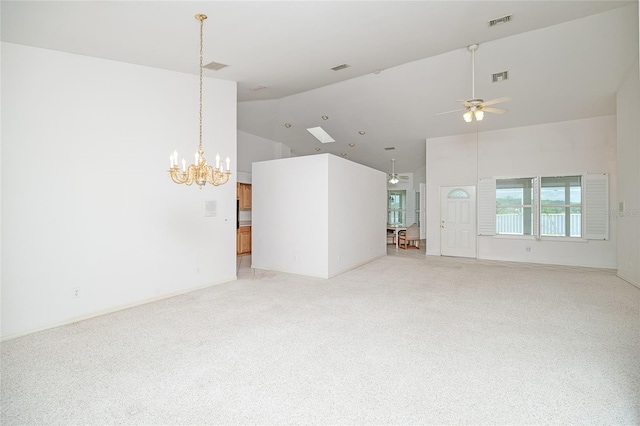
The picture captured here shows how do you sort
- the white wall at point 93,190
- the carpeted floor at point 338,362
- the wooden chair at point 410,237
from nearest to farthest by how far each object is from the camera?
1. the carpeted floor at point 338,362
2. the white wall at point 93,190
3. the wooden chair at point 410,237

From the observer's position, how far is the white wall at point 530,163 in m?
6.97

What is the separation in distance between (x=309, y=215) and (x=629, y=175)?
584 centimetres

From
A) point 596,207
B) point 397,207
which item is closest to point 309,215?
point 596,207

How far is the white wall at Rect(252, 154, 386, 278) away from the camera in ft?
20.0

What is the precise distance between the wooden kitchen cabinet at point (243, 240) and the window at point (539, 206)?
6.64 meters

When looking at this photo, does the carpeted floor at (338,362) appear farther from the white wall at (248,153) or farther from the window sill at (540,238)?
the white wall at (248,153)

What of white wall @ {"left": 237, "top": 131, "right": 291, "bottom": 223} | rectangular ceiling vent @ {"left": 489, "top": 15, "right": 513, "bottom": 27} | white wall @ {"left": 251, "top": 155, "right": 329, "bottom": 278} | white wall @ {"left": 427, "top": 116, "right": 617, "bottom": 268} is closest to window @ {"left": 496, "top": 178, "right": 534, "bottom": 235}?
white wall @ {"left": 427, "top": 116, "right": 617, "bottom": 268}

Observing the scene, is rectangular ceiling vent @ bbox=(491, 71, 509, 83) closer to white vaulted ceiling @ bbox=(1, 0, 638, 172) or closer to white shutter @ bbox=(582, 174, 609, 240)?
white vaulted ceiling @ bbox=(1, 0, 638, 172)

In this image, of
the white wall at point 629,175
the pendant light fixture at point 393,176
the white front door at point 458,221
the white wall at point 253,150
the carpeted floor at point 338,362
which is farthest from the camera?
the pendant light fixture at point 393,176

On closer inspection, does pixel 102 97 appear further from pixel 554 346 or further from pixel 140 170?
pixel 554 346

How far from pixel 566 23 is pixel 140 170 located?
653 centimetres

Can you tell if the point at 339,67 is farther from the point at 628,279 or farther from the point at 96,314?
the point at 628,279

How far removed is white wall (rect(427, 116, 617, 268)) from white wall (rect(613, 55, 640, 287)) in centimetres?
105

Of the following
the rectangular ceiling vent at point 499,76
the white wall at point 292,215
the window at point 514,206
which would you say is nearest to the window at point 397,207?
the window at point 514,206
